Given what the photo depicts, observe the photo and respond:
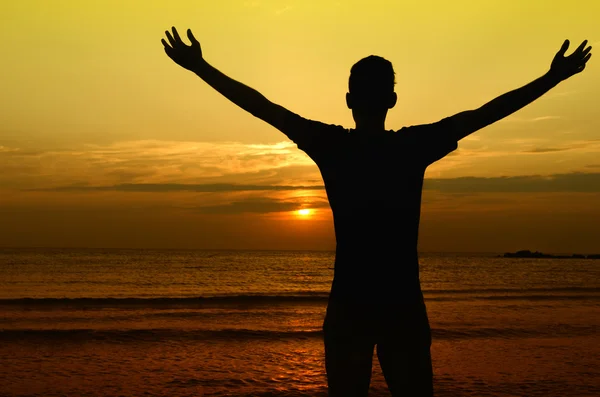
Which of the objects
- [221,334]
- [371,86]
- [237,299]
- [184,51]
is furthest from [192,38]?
[237,299]

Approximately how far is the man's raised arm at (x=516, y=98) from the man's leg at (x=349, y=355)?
0.97 meters

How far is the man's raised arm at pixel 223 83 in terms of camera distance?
2693mm

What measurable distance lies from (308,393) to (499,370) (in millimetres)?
3584

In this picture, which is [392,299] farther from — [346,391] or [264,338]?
[264,338]

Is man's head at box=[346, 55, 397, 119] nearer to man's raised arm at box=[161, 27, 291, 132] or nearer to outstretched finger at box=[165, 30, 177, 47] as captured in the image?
man's raised arm at box=[161, 27, 291, 132]

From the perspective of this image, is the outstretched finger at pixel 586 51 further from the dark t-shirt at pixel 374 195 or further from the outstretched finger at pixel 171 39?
the outstretched finger at pixel 171 39

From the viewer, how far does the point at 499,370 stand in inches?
398

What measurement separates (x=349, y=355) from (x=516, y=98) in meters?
1.39

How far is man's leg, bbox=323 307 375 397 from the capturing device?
8.52 ft

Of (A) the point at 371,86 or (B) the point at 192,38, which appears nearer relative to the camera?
(A) the point at 371,86

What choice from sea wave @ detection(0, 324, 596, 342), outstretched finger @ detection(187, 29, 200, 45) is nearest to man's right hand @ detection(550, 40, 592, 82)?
outstretched finger @ detection(187, 29, 200, 45)

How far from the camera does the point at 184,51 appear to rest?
276 cm

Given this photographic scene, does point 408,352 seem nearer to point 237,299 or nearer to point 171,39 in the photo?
point 171,39

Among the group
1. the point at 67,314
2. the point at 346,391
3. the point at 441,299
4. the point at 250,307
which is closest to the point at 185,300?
the point at 250,307
